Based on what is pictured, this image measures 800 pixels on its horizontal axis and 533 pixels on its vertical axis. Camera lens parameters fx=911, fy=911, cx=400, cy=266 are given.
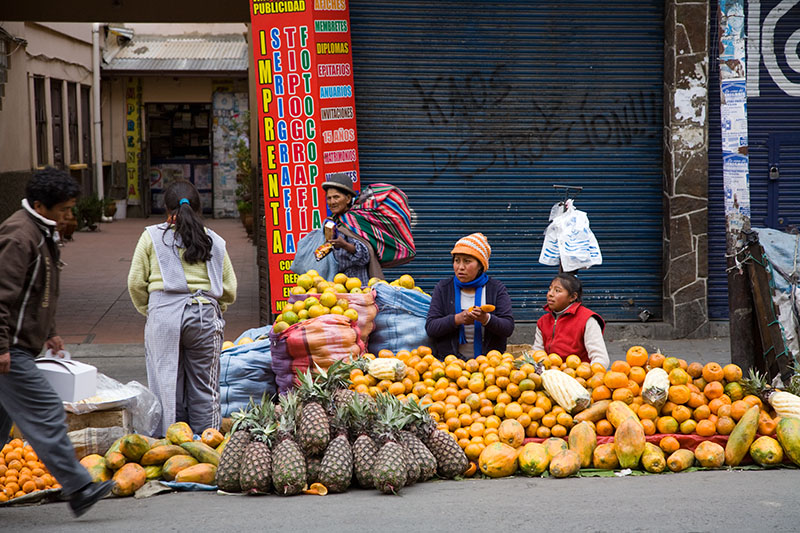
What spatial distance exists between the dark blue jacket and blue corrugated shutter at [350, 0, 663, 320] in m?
3.34

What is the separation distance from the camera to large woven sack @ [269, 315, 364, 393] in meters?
6.09

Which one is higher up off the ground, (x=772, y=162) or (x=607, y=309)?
(x=772, y=162)

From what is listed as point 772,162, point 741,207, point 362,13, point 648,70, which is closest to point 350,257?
point 741,207

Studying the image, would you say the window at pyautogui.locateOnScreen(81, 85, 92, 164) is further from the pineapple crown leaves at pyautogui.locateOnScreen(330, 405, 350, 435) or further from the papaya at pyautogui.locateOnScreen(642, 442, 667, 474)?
the papaya at pyautogui.locateOnScreen(642, 442, 667, 474)

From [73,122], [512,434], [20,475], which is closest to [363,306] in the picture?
[512,434]

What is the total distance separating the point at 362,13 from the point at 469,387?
519 cm

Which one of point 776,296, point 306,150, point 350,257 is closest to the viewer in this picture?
point 776,296

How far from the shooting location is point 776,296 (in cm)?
630

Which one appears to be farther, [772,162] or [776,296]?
[772,162]

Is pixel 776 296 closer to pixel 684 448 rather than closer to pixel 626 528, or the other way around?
pixel 684 448

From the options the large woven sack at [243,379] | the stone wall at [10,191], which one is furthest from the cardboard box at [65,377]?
the stone wall at [10,191]

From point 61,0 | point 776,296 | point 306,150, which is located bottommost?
point 776,296

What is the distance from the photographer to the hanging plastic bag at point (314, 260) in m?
7.01

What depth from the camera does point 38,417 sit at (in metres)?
4.47
